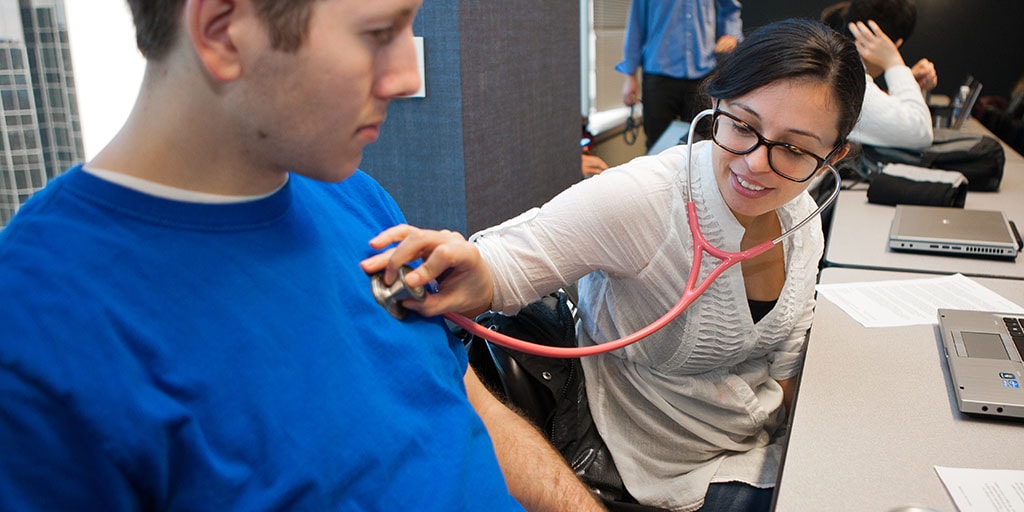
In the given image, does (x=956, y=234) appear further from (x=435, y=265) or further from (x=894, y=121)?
(x=435, y=265)

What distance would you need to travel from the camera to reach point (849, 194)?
2.62m

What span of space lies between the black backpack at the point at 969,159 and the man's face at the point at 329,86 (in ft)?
8.37

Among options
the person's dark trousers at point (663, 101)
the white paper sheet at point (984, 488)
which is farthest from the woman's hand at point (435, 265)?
the person's dark trousers at point (663, 101)

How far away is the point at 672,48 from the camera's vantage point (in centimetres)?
414

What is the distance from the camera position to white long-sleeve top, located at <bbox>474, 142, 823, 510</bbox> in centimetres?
124

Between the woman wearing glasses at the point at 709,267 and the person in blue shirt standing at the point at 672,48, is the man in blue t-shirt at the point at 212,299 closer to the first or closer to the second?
the woman wearing glasses at the point at 709,267

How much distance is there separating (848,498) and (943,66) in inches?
229

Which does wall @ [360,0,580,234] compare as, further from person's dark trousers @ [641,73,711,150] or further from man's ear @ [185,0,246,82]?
person's dark trousers @ [641,73,711,150]

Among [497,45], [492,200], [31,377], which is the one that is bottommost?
[492,200]

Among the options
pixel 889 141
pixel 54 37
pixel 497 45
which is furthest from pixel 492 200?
pixel 889 141

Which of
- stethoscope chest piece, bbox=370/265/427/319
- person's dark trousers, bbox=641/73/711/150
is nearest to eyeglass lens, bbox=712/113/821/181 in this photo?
stethoscope chest piece, bbox=370/265/427/319

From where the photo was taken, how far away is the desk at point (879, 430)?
960 millimetres

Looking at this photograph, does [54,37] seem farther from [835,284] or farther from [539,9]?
[835,284]

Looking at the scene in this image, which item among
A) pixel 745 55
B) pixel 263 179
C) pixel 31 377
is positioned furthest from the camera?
pixel 745 55
